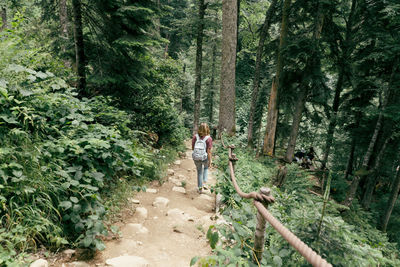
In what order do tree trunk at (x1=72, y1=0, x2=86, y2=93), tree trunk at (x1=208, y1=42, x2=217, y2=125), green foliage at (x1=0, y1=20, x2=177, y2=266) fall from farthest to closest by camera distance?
tree trunk at (x1=208, y1=42, x2=217, y2=125) < tree trunk at (x1=72, y1=0, x2=86, y2=93) < green foliage at (x1=0, y1=20, x2=177, y2=266)

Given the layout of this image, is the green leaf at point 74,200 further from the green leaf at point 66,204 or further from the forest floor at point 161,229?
the forest floor at point 161,229

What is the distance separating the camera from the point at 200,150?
5777 mm

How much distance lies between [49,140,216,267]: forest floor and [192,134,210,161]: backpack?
1035 mm

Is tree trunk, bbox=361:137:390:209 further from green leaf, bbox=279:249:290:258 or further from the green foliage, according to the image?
the green foliage

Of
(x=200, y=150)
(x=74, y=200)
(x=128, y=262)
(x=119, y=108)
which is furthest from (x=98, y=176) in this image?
(x=119, y=108)

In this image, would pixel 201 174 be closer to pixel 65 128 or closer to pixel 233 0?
pixel 65 128

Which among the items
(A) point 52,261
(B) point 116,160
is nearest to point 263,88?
(B) point 116,160

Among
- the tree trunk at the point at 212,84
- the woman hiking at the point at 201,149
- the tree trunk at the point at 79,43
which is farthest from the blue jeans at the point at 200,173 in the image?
the tree trunk at the point at 212,84

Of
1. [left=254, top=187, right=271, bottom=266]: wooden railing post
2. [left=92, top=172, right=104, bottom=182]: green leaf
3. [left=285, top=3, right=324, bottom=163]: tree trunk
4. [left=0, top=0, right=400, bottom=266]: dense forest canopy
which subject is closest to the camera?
[left=254, top=187, right=271, bottom=266]: wooden railing post

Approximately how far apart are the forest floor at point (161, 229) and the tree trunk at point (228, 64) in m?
4.35

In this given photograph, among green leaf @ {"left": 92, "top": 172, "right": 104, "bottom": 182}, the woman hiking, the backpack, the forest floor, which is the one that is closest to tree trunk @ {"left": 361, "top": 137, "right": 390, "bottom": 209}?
→ the woman hiking

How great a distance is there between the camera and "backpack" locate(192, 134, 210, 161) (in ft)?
18.8

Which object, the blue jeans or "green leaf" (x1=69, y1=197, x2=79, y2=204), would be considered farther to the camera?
the blue jeans

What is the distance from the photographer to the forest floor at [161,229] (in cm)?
303
